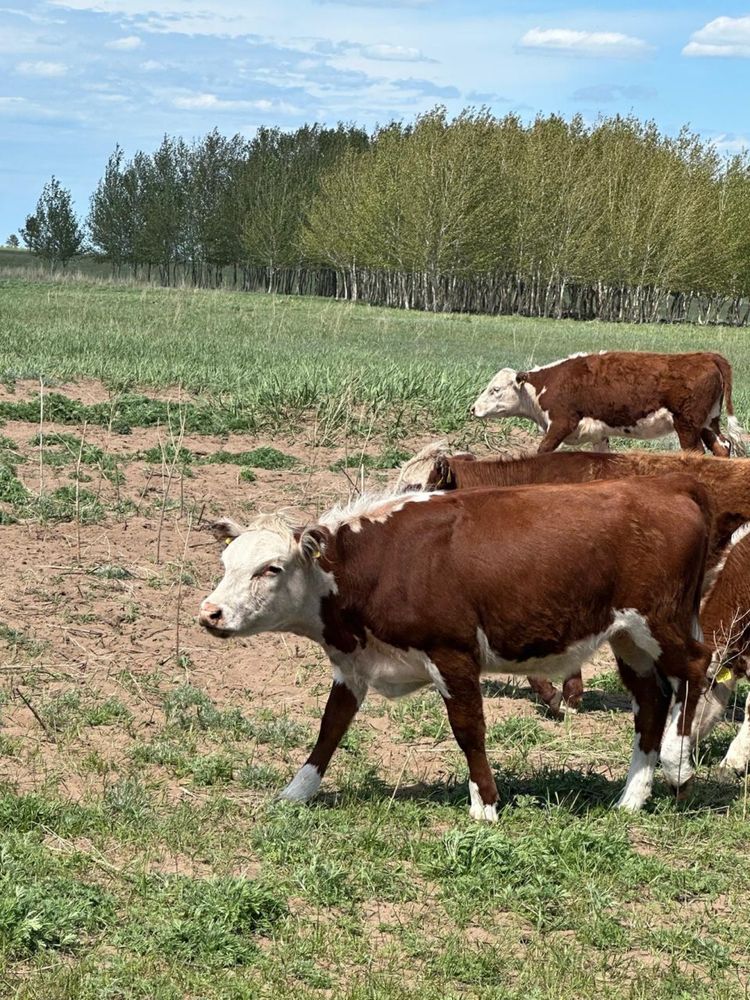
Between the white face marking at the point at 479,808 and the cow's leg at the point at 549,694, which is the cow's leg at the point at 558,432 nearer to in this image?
the cow's leg at the point at 549,694

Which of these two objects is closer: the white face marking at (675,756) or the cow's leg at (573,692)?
the white face marking at (675,756)

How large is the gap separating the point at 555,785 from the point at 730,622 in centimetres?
160

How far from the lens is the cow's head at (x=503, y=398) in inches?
693

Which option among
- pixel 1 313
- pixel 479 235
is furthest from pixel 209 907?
pixel 479 235

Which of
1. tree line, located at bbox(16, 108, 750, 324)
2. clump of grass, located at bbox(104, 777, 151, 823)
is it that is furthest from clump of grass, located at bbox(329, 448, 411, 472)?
tree line, located at bbox(16, 108, 750, 324)

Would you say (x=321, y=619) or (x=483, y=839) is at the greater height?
(x=321, y=619)

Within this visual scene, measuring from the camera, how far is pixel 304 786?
6.92 metres

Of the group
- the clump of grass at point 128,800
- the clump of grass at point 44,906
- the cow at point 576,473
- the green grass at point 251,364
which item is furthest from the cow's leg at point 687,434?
the clump of grass at point 44,906

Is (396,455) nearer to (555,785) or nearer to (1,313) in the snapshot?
(555,785)

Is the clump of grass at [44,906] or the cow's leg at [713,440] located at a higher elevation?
the cow's leg at [713,440]

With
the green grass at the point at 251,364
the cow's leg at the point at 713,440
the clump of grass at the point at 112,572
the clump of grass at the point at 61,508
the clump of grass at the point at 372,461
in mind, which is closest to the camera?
the clump of grass at the point at 112,572

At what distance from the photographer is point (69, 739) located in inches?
295

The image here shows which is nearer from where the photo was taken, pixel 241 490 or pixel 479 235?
pixel 241 490

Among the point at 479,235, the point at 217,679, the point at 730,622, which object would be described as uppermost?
the point at 479,235
